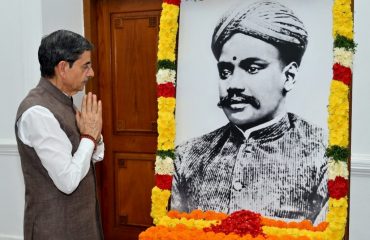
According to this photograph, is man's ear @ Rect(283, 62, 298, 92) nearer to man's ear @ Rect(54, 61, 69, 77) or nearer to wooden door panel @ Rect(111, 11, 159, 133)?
man's ear @ Rect(54, 61, 69, 77)

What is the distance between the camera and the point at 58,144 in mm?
1927

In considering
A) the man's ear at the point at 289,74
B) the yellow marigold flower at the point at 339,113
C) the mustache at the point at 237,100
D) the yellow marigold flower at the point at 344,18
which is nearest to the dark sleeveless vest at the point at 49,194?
the mustache at the point at 237,100

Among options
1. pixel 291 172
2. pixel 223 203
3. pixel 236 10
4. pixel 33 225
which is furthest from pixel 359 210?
pixel 33 225

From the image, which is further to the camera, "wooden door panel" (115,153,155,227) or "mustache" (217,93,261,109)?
"wooden door panel" (115,153,155,227)

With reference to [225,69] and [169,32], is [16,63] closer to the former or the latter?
[169,32]

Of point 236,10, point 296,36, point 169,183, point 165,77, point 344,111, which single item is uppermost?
point 236,10

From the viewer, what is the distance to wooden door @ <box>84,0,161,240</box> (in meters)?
3.76

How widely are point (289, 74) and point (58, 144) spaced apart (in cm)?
124

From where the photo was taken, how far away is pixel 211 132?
252cm

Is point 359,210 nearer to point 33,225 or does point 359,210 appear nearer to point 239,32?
point 239,32

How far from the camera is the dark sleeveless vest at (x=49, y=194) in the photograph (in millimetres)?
2021

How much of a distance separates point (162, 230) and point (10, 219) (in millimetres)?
2168

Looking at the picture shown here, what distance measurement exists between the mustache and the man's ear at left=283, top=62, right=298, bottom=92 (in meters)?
0.18

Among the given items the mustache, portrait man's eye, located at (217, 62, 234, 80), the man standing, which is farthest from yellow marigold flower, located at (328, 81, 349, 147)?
the man standing
